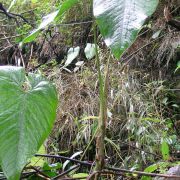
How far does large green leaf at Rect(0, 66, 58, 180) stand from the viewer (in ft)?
1.06

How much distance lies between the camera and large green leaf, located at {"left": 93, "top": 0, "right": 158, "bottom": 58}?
0.89 ft

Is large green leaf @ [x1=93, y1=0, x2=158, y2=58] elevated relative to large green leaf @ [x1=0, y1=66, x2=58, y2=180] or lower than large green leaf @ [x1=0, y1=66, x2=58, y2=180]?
elevated

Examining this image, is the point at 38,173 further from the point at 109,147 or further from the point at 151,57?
the point at 151,57

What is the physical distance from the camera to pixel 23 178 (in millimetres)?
512

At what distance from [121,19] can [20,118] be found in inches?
5.9

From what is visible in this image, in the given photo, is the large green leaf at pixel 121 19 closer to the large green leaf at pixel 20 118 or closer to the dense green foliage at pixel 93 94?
the dense green foliage at pixel 93 94

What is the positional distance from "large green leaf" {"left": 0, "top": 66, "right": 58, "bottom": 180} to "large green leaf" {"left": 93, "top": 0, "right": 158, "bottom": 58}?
5.0 inches

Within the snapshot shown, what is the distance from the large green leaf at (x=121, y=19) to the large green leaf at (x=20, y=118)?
0.13m

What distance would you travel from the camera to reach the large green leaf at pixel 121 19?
0.89ft

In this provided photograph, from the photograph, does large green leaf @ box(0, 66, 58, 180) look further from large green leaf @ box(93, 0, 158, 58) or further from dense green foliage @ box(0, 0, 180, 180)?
large green leaf @ box(93, 0, 158, 58)

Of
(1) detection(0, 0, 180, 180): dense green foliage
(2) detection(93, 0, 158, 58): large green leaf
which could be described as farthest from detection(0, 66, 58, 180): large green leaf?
(2) detection(93, 0, 158, 58): large green leaf

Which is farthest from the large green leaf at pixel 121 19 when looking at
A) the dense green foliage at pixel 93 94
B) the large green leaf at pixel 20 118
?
the large green leaf at pixel 20 118

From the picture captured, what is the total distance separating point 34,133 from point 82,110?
4.43 feet

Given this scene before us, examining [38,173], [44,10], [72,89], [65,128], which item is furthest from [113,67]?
[38,173]
